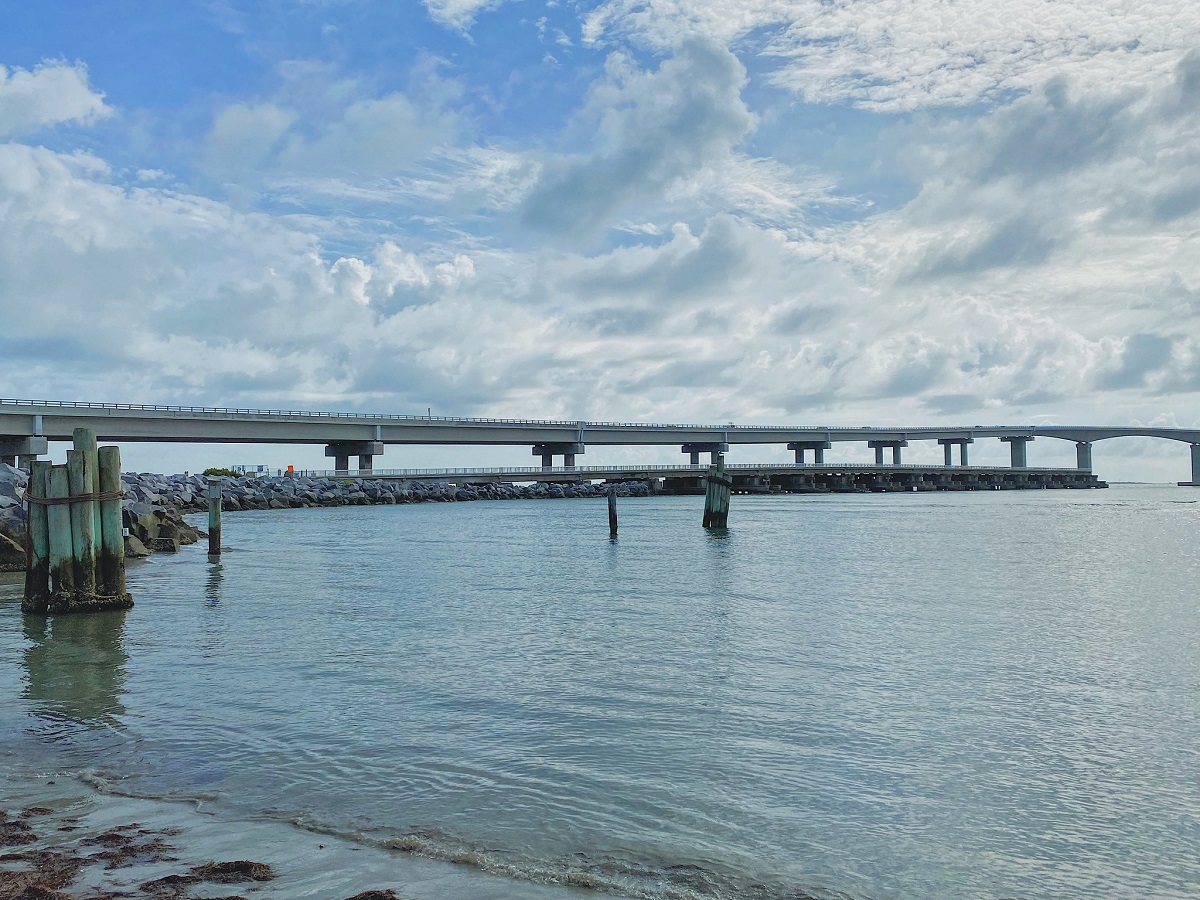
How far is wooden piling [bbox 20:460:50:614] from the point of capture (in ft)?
56.2

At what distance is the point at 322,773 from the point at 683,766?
315 centimetres

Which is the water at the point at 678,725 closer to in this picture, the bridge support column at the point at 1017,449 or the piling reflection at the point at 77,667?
the piling reflection at the point at 77,667

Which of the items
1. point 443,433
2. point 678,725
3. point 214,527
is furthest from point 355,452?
point 678,725

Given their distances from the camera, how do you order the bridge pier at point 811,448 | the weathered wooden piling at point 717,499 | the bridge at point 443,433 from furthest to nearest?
1. the bridge pier at point 811,448
2. the bridge at point 443,433
3. the weathered wooden piling at point 717,499

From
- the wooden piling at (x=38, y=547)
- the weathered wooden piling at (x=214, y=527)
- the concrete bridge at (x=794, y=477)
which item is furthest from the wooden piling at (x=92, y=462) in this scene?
the concrete bridge at (x=794, y=477)

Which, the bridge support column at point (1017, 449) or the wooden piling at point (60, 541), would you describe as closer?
the wooden piling at point (60, 541)

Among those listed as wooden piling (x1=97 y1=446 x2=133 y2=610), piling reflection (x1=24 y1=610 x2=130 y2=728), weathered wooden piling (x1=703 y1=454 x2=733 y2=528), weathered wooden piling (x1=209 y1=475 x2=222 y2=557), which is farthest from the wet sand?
weathered wooden piling (x1=703 y1=454 x2=733 y2=528)

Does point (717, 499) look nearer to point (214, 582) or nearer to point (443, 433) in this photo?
point (214, 582)

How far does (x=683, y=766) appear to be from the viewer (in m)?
8.52

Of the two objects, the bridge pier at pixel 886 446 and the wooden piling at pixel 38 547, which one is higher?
the bridge pier at pixel 886 446

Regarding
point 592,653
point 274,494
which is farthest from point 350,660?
point 274,494

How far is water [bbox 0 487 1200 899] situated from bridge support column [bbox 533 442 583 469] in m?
103

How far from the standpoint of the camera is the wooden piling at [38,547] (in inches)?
675

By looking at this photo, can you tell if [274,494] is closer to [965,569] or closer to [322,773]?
[965,569]
